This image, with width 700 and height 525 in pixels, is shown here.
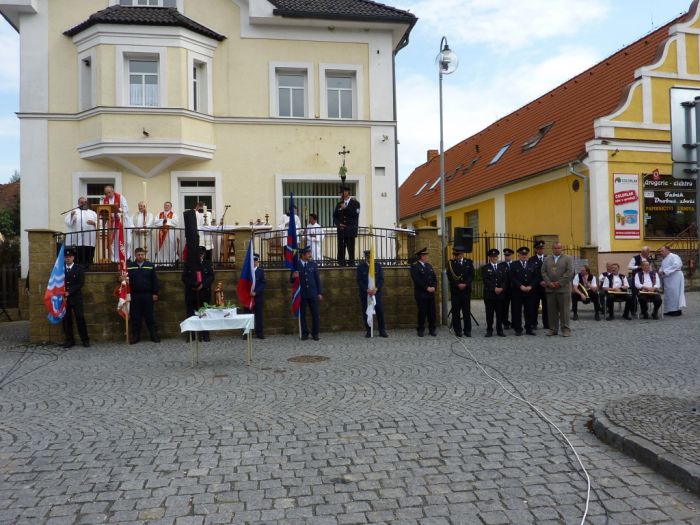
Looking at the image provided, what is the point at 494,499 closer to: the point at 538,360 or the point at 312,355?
the point at 538,360

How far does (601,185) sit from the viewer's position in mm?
20641

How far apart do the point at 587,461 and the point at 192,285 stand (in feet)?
26.8

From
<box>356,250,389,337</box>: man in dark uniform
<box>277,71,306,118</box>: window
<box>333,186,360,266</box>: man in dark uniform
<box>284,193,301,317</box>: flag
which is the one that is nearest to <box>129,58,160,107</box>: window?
<box>277,71,306,118</box>: window

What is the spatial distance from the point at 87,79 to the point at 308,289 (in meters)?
9.96

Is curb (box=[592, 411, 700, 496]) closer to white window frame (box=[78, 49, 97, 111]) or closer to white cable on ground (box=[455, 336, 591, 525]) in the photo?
white cable on ground (box=[455, 336, 591, 525])

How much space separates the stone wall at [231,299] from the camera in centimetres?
1262

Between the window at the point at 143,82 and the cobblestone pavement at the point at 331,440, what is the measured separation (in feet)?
29.8

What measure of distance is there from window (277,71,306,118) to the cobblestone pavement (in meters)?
10.0

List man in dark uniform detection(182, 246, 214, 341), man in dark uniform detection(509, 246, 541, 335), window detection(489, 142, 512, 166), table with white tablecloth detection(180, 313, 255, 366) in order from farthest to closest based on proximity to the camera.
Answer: window detection(489, 142, 512, 166)
man in dark uniform detection(509, 246, 541, 335)
man in dark uniform detection(182, 246, 214, 341)
table with white tablecloth detection(180, 313, 255, 366)

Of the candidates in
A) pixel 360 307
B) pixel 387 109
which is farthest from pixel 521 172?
pixel 360 307

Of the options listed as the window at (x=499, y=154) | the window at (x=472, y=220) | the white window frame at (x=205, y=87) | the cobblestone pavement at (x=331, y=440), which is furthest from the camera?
the window at (x=472, y=220)

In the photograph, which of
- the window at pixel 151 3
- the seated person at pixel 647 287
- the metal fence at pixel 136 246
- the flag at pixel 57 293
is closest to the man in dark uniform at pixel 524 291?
the seated person at pixel 647 287

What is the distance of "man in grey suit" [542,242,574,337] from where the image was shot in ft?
40.1

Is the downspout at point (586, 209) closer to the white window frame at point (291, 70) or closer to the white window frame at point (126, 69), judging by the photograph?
the white window frame at point (291, 70)
